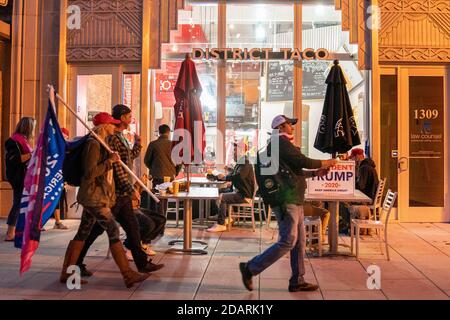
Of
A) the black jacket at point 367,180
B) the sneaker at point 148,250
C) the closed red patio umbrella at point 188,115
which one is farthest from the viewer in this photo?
the black jacket at point 367,180

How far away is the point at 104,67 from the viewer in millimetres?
10664

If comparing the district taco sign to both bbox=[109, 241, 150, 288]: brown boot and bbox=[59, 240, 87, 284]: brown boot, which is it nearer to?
bbox=[109, 241, 150, 288]: brown boot

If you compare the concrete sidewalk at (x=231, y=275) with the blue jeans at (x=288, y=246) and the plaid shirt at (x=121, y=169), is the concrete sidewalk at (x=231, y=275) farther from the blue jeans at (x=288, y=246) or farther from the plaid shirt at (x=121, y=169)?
the plaid shirt at (x=121, y=169)

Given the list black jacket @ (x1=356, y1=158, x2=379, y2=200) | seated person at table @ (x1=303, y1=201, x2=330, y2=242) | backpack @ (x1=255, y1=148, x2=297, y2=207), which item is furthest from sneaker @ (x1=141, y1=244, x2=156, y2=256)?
black jacket @ (x1=356, y1=158, x2=379, y2=200)

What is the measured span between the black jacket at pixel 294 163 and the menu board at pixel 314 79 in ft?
18.5

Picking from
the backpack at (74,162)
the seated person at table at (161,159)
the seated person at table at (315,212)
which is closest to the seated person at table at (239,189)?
the seated person at table at (161,159)

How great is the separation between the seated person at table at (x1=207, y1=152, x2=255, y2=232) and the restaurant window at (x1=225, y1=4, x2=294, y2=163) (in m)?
1.81

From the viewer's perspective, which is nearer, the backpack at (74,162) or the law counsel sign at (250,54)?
the backpack at (74,162)

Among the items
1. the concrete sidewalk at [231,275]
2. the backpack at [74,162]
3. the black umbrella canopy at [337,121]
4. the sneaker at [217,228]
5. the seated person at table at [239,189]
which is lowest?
the concrete sidewalk at [231,275]

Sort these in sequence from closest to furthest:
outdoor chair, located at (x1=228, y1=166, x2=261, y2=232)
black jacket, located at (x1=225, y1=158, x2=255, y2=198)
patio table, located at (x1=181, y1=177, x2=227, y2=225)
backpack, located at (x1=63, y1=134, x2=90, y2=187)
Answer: backpack, located at (x1=63, y1=134, x2=90, y2=187) < black jacket, located at (x1=225, y1=158, x2=255, y2=198) < outdoor chair, located at (x1=228, y1=166, x2=261, y2=232) < patio table, located at (x1=181, y1=177, x2=227, y2=225)

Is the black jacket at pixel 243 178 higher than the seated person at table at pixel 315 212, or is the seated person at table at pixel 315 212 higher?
the black jacket at pixel 243 178

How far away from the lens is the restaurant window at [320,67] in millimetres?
10766

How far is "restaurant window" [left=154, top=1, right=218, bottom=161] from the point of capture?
36.2 ft

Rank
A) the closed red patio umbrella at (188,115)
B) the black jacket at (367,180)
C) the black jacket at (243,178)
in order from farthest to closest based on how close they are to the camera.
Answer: the black jacket at (243,178) < the black jacket at (367,180) < the closed red patio umbrella at (188,115)
